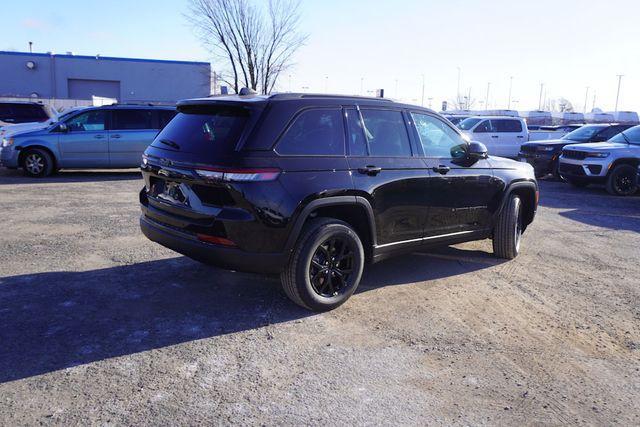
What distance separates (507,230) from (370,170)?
2.41 metres

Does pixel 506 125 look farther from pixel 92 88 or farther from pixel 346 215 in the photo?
pixel 92 88

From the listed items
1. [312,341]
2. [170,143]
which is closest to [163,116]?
[170,143]

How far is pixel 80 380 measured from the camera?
3.43 metres

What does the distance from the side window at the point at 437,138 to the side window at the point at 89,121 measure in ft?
34.2

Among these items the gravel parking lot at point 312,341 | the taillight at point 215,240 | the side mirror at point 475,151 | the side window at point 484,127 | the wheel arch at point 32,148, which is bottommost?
the gravel parking lot at point 312,341

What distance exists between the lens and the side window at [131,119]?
45.5 ft

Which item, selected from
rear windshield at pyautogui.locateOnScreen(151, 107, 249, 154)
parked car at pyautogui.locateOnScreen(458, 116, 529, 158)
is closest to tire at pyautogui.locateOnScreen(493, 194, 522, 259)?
rear windshield at pyautogui.locateOnScreen(151, 107, 249, 154)

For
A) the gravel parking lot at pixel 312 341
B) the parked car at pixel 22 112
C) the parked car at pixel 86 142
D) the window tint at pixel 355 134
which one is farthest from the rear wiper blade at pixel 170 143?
the parked car at pixel 22 112

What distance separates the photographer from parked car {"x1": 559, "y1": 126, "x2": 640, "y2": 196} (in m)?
12.9

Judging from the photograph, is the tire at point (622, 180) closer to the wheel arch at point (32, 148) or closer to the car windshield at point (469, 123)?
the car windshield at point (469, 123)

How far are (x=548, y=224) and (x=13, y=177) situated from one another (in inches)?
481

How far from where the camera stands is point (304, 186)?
441cm

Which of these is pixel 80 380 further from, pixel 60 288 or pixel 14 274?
pixel 14 274

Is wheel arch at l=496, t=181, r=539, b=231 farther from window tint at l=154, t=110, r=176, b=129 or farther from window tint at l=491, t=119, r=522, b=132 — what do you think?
window tint at l=491, t=119, r=522, b=132
